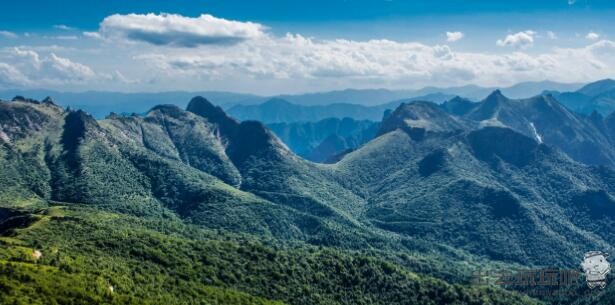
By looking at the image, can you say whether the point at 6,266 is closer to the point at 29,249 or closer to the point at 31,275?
the point at 31,275

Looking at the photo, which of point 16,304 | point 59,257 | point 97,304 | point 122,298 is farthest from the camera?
point 59,257

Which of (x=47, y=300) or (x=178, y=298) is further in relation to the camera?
(x=178, y=298)

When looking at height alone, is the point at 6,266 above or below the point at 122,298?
above

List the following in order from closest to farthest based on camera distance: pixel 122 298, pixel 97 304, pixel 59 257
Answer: pixel 97 304, pixel 122 298, pixel 59 257

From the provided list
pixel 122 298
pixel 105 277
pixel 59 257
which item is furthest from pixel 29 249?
pixel 122 298

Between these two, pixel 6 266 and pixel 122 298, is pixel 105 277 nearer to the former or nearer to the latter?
pixel 122 298

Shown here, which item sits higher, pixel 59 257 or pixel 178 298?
pixel 59 257

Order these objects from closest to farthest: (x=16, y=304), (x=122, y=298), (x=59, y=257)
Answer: (x=16, y=304)
(x=122, y=298)
(x=59, y=257)

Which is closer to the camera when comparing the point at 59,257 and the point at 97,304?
the point at 97,304

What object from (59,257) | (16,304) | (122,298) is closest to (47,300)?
(16,304)
